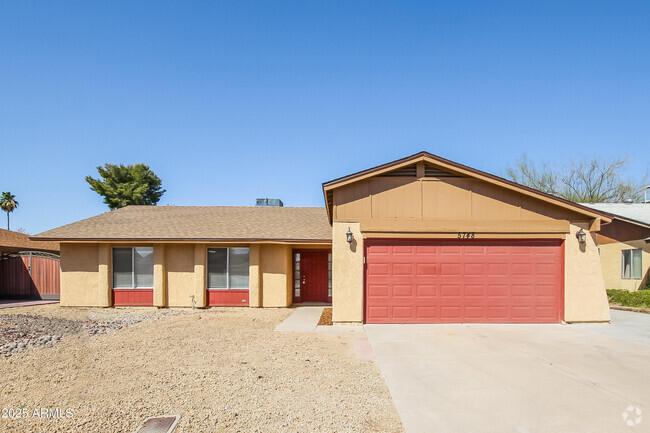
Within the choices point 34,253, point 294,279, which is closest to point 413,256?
point 294,279

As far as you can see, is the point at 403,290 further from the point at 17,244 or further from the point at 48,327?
the point at 17,244

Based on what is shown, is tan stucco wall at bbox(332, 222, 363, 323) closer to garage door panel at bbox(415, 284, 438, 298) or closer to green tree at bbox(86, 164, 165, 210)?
garage door panel at bbox(415, 284, 438, 298)

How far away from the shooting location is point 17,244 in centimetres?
1803

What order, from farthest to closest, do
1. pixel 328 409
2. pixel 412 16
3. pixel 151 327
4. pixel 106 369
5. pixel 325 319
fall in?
pixel 412 16
pixel 325 319
pixel 151 327
pixel 106 369
pixel 328 409

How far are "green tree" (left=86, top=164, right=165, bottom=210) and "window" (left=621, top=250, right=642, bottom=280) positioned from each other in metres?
39.6

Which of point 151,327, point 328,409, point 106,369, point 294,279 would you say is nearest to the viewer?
point 328,409

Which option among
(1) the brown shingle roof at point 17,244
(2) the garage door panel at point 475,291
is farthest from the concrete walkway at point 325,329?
(1) the brown shingle roof at point 17,244

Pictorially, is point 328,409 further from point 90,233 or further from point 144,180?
point 144,180

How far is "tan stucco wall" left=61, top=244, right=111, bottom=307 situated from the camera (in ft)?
48.4

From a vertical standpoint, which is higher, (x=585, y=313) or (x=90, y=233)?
(x=90, y=233)

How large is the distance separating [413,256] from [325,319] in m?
3.19

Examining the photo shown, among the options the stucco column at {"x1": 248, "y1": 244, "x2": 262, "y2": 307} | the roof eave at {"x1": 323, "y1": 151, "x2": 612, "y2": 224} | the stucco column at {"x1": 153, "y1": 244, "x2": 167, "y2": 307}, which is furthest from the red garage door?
the stucco column at {"x1": 153, "y1": 244, "x2": 167, "y2": 307}

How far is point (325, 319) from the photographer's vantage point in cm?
1163

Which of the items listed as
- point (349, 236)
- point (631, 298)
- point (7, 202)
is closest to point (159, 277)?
point (349, 236)
